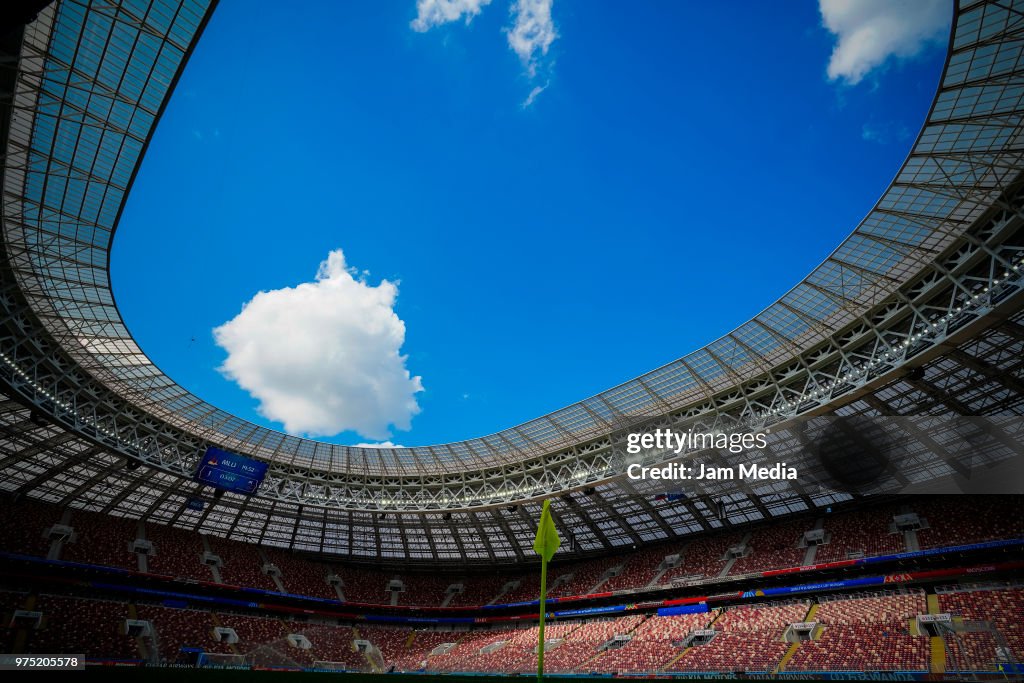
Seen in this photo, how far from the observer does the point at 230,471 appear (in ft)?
111

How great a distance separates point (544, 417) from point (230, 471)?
19975 millimetres

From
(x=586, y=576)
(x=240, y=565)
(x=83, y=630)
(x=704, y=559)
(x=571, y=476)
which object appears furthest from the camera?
(x=240, y=565)

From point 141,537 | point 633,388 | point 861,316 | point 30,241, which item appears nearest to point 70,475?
point 141,537

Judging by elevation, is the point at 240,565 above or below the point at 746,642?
above

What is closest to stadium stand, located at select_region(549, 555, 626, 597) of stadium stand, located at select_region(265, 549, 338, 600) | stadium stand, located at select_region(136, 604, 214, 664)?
stadium stand, located at select_region(265, 549, 338, 600)

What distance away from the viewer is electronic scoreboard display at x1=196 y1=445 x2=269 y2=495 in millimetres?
33062

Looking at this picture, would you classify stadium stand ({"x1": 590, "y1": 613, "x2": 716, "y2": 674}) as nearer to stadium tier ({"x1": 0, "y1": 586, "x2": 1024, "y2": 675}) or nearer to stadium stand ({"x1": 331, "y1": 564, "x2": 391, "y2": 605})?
stadium tier ({"x1": 0, "y1": 586, "x2": 1024, "y2": 675})

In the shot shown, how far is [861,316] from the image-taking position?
77.0 feet

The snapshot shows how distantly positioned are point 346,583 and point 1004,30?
58.7 metres

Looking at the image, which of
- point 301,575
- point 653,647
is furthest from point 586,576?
point 301,575

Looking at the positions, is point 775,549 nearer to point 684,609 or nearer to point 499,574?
point 684,609

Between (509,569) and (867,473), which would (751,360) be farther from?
(509,569)

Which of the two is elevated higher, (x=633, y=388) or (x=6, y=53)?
(x=6, y=53)

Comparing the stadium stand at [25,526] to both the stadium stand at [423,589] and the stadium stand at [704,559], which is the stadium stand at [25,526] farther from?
the stadium stand at [704,559]
